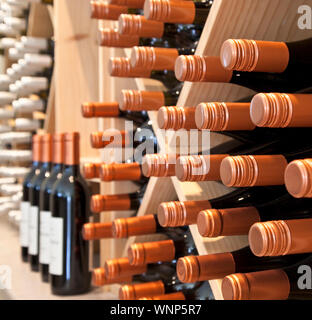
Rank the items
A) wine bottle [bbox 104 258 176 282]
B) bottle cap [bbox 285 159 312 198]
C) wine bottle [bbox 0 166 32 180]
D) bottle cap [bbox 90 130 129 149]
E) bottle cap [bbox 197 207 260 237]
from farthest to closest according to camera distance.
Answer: wine bottle [bbox 0 166 32 180], bottle cap [bbox 90 130 129 149], wine bottle [bbox 104 258 176 282], bottle cap [bbox 197 207 260 237], bottle cap [bbox 285 159 312 198]

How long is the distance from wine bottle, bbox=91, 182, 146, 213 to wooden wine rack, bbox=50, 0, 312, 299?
0.05 metres

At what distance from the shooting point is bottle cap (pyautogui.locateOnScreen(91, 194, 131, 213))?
0.68m

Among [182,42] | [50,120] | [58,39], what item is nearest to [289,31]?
[182,42]

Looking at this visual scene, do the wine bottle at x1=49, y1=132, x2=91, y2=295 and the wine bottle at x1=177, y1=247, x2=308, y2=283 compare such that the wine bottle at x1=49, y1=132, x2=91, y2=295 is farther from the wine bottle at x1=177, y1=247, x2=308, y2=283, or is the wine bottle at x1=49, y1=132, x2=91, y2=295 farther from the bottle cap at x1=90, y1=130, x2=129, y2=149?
the wine bottle at x1=177, y1=247, x2=308, y2=283

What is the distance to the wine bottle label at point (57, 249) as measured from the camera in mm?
771

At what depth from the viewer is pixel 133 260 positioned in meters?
0.54

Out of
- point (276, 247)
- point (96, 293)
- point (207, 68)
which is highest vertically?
point (207, 68)

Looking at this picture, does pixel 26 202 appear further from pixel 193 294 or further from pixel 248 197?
pixel 248 197

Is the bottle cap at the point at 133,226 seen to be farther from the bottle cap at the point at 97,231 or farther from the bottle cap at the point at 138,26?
the bottle cap at the point at 138,26

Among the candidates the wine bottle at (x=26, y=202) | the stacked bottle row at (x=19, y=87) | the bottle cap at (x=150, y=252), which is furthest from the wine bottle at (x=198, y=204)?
the stacked bottle row at (x=19, y=87)

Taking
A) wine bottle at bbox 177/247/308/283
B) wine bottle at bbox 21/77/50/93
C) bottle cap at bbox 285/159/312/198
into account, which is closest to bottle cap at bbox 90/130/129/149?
wine bottle at bbox 177/247/308/283

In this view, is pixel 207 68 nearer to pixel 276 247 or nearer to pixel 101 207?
pixel 276 247

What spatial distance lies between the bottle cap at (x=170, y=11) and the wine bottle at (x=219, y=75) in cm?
11
